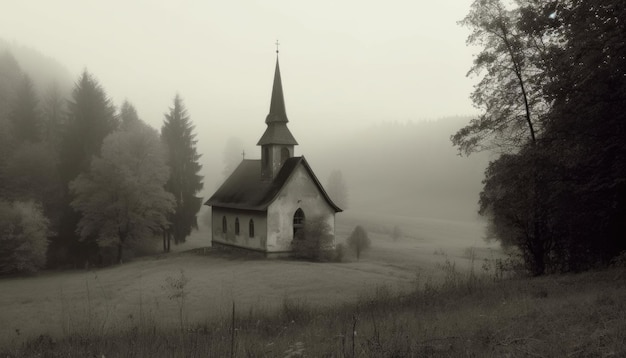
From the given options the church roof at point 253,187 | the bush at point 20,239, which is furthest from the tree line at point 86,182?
the church roof at point 253,187

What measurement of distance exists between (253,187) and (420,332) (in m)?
35.4

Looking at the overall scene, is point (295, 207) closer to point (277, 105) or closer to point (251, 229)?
point (251, 229)

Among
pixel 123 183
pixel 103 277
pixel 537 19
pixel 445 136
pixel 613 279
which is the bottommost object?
pixel 103 277

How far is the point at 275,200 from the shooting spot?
3831cm

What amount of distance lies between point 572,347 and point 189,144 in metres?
55.1

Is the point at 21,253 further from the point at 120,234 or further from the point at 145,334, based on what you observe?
the point at 145,334

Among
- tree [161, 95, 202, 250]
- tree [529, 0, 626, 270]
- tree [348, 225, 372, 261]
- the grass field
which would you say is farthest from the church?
tree [529, 0, 626, 270]

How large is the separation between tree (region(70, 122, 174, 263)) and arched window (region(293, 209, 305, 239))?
12.4m

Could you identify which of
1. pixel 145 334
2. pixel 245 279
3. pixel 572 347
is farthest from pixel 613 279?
pixel 245 279

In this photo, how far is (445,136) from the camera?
183500mm

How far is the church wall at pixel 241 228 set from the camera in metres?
38.7

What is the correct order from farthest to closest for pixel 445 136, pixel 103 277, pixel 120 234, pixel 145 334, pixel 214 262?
pixel 445 136, pixel 120 234, pixel 214 262, pixel 103 277, pixel 145 334

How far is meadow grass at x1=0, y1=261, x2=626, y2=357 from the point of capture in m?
6.65

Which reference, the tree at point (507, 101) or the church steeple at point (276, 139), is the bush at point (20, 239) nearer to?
the church steeple at point (276, 139)
